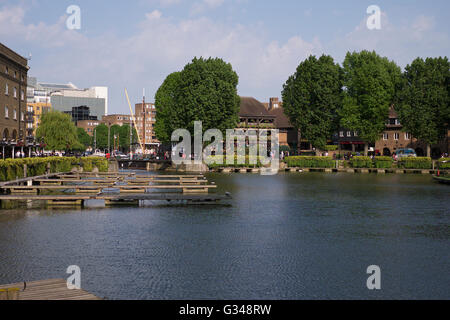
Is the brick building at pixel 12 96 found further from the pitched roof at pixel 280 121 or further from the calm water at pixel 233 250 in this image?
the pitched roof at pixel 280 121

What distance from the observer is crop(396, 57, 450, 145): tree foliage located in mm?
80188

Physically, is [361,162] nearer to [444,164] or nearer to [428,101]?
[444,164]

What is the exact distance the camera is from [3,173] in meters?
37.2

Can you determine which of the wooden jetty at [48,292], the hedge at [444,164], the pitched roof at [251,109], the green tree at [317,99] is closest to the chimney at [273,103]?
the pitched roof at [251,109]

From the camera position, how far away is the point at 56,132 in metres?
87.4

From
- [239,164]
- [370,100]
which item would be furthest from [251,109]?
[239,164]

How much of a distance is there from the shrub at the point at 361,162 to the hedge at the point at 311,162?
3049 mm

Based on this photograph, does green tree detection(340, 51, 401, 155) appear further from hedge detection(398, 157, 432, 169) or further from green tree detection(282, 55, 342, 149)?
hedge detection(398, 157, 432, 169)

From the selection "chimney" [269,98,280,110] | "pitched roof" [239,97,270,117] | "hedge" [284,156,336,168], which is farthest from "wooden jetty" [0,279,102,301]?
"chimney" [269,98,280,110]

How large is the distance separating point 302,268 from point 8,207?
20681 mm

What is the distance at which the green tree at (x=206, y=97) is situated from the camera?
75.5 m

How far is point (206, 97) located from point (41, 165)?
32.6 m
